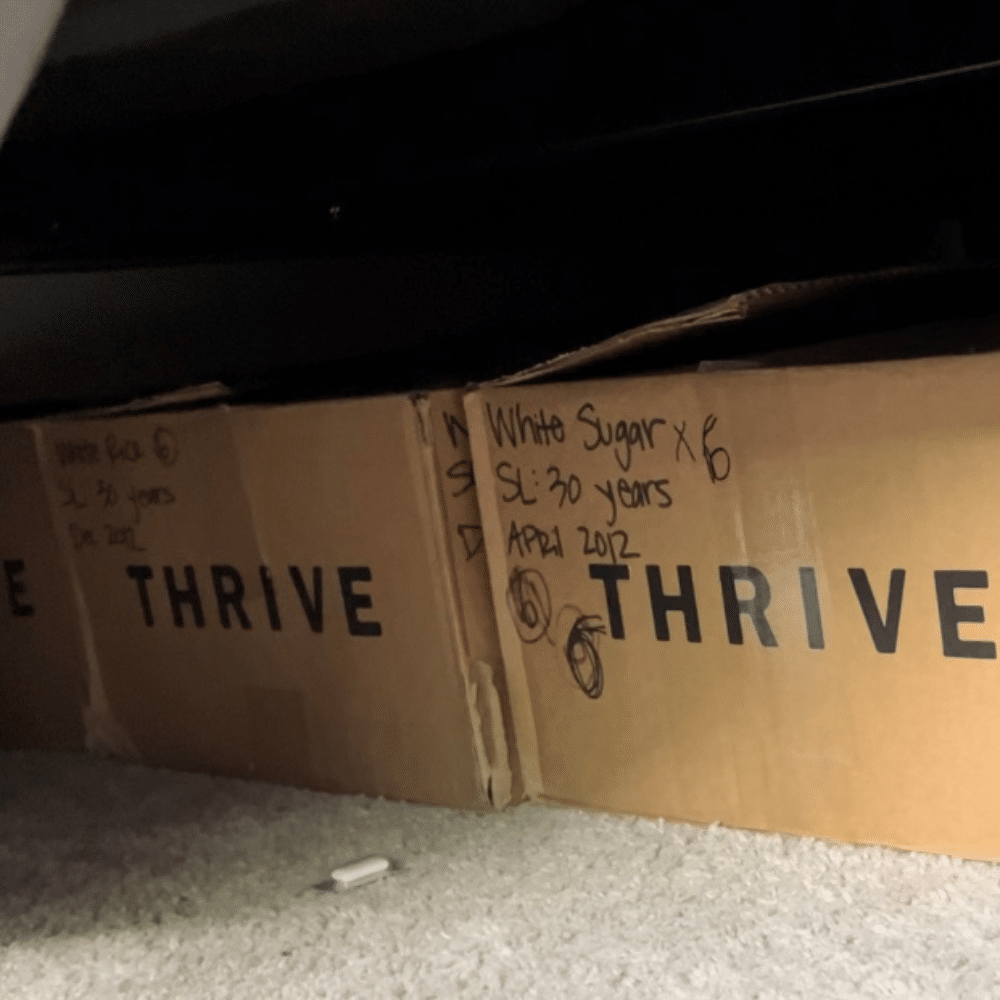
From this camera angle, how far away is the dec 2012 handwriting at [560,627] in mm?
766

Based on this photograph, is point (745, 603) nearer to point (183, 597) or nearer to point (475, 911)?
point (475, 911)

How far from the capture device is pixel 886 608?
2.14 ft

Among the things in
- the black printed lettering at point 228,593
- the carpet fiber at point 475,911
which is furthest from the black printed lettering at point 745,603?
the black printed lettering at point 228,593

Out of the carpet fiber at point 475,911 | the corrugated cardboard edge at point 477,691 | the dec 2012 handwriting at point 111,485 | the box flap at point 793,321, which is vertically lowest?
the carpet fiber at point 475,911

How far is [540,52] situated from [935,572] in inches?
19.4

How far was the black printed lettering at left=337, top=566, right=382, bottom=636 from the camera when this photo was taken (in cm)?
83

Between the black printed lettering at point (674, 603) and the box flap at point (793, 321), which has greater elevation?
the box flap at point (793, 321)

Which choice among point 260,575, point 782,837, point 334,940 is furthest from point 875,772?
point 260,575

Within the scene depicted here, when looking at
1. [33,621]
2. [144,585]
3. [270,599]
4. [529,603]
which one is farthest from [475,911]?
[33,621]

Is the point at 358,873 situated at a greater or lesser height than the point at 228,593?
lesser

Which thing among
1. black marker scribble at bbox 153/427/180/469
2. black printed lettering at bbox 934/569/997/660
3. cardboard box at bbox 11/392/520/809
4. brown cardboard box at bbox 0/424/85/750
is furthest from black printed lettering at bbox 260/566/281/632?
black printed lettering at bbox 934/569/997/660

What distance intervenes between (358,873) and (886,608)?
Answer: 33 centimetres

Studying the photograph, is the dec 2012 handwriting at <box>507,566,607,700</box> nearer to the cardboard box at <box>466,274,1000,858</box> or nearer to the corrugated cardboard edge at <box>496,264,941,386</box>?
the cardboard box at <box>466,274,1000,858</box>

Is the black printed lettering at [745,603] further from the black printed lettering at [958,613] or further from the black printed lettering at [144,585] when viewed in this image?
the black printed lettering at [144,585]
